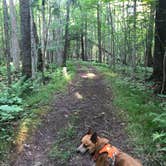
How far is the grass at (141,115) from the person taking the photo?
5.36 m

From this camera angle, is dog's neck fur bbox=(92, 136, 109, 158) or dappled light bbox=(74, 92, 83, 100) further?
dappled light bbox=(74, 92, 83, 100)

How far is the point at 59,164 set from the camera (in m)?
5.09

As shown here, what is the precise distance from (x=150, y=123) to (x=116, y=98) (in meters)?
2.80

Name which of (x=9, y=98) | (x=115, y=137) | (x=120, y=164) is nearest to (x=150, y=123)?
(x=115, y=137)

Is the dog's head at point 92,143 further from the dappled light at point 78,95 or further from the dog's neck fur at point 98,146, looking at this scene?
the dappled light at point 78,95

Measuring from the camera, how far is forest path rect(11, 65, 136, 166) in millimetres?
5285

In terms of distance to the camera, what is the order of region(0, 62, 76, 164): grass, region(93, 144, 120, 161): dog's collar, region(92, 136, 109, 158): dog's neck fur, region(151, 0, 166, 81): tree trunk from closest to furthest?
region(93, 144, 120, 161): dog's collar
region(92, 136, 109, 158): dog's neck fur
region(0, 62, 76, 164): grass
region(151, 0, 166, 81): tree trunk

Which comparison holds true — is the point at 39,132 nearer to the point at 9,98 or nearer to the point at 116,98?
the point at 9,98

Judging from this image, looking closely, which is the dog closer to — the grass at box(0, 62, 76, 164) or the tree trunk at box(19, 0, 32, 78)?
the grass at box(0, 62, 76, 164)

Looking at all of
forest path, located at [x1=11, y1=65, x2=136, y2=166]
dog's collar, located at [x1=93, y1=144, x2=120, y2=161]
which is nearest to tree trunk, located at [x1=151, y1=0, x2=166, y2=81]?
forest path, located at [x1=11, y1=65, x2=136, y2=166]

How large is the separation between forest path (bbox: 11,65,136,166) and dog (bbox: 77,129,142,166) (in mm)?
1112

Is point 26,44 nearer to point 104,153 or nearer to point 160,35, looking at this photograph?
point 160,35

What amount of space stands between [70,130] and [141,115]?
88.6 inches

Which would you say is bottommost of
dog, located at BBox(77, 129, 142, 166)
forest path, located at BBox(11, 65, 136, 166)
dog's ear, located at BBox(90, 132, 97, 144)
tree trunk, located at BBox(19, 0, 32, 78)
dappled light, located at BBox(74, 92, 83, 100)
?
forest path, located at BBox(11, 65, 136, 166)
